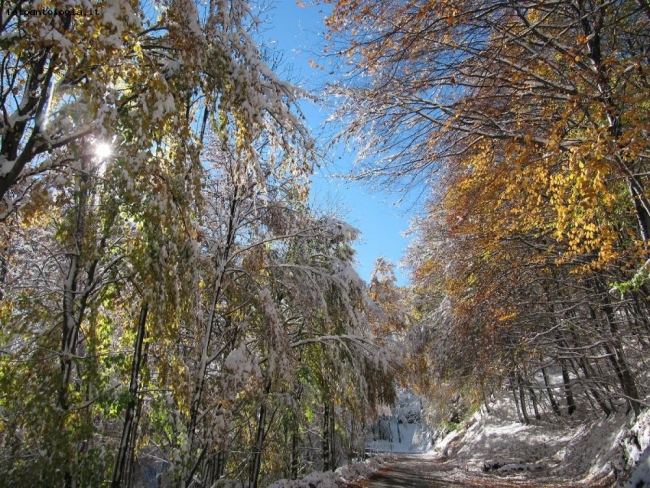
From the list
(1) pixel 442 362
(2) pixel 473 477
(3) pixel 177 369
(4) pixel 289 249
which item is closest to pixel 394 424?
(2) pixel 473 477

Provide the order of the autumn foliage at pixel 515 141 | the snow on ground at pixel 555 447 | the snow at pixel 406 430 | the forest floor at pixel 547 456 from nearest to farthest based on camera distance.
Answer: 1. the autumn foliage at pixel 515 141
2. the snow on ground at pixel 555 447
3. the forest floor at pixel 547 456
4. the snow at pixel 406 430

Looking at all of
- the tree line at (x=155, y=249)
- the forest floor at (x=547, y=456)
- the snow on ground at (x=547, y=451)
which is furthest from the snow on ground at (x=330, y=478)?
the tree line at (x=155, y=249)

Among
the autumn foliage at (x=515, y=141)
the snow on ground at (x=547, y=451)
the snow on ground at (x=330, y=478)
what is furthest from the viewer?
the snow on ground at (x=330, y=478)

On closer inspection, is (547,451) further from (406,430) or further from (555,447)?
(406,430)

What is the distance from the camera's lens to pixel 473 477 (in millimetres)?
14898

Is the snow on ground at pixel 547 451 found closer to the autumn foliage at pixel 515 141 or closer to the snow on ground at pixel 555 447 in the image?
the snow on ground at pixel 555 447

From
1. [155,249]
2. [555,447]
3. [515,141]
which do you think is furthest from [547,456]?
[155,249]

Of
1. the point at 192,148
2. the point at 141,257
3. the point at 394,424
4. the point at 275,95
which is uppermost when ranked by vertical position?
the point at 275,95

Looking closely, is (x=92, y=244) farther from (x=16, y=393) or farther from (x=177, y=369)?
(x=177, y=369)

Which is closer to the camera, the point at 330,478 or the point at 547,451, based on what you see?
the point at 330,478

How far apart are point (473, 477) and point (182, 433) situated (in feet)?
43.8

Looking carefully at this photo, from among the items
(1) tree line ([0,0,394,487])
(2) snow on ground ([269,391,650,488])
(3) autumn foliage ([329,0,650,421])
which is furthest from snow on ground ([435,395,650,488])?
(1) tree line ([0,0,394,487])

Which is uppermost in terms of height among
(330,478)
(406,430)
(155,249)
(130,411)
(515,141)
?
(515,141)

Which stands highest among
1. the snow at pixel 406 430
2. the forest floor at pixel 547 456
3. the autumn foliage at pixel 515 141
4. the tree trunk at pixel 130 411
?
the autumn foliage at pixel 515 141
